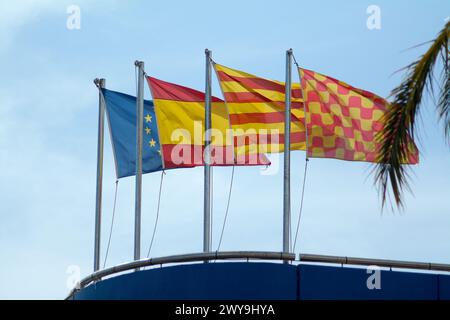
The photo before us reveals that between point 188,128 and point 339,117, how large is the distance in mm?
3569

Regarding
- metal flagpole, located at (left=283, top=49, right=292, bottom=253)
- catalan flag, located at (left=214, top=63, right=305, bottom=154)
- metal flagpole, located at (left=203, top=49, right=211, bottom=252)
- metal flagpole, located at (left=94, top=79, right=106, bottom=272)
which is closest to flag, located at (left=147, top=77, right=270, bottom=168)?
catalan flag, located at (left=214, top=63, right=305, bottom=154)

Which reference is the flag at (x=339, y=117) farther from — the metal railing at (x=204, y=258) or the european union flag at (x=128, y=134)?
the metal railing at (x=204, y=258)

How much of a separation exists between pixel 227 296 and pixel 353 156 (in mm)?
7929

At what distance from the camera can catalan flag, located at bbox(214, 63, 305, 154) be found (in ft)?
101

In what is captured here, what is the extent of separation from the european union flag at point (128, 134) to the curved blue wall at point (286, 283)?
29.0ft

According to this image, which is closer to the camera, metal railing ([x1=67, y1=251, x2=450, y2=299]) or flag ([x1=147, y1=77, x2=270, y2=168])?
metal railing ([x1=67, y1=251, x2=450, y2=299])

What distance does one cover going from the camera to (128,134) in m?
32.7

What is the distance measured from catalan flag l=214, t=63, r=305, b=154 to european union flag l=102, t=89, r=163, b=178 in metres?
2.22

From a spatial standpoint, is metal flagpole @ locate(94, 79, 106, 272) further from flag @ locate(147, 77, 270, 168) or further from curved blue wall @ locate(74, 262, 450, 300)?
curved blue wall @ locate(74, 262, 450, 300)

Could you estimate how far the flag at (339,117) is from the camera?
30.0 m

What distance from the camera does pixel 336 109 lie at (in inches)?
1198

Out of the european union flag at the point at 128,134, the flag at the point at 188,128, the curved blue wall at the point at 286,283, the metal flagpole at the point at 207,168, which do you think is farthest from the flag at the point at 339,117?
the curved blue wall at the point at 286,283

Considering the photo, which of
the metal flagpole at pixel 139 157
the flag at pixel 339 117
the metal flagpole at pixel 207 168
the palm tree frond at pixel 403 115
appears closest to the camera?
the palm tree frond at pixel 403 115
